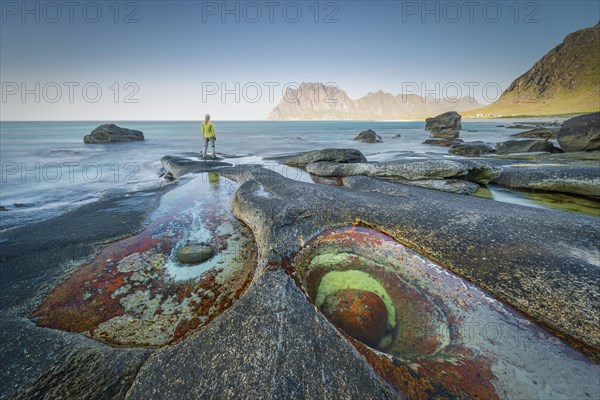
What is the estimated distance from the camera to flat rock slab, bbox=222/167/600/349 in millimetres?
3199

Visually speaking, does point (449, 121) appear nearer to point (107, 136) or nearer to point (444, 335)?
point (444, 335)

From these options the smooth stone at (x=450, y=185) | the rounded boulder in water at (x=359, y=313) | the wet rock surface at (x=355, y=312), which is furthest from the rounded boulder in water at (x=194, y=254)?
the smooth stone at (x=450, y=185)

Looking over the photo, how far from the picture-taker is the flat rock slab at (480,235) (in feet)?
10.5

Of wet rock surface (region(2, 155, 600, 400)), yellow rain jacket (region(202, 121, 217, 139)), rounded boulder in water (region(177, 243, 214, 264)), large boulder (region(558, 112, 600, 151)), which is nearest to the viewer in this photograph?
wet rock surface (region(2, 155, 600, 400))

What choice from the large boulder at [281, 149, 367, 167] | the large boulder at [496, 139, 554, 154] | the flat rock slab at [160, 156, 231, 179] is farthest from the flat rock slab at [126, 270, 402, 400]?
the large boulder at [496, 139, 554, 154]

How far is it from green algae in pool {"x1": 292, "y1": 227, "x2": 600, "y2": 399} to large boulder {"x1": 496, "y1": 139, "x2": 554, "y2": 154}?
724 inches

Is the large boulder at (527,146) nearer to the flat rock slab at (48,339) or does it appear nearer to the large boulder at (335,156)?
the large boulder at (335,156)

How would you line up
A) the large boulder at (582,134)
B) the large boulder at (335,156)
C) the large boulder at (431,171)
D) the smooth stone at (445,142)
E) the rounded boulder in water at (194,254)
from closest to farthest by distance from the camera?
the rounded boulder in water at (194,254) < the large boulder at (431,171) < the large boulder at (335,156) < the large boulder at (582,134) < the smooth stone at (445,142)

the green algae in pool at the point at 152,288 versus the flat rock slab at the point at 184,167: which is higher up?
the flat rock slab at the point at 184,167

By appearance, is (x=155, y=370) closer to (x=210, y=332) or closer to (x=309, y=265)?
(x=210, y=332)

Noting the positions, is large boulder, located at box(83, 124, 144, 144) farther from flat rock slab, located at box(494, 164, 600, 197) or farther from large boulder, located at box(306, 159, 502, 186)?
flat rock slab, located at box(494, 164, 600, 197)

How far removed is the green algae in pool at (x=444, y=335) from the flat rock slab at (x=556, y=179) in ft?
25.5

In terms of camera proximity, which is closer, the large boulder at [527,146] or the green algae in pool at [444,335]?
the green algae in pool at [444,335]

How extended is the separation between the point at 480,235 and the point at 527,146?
1740cm
